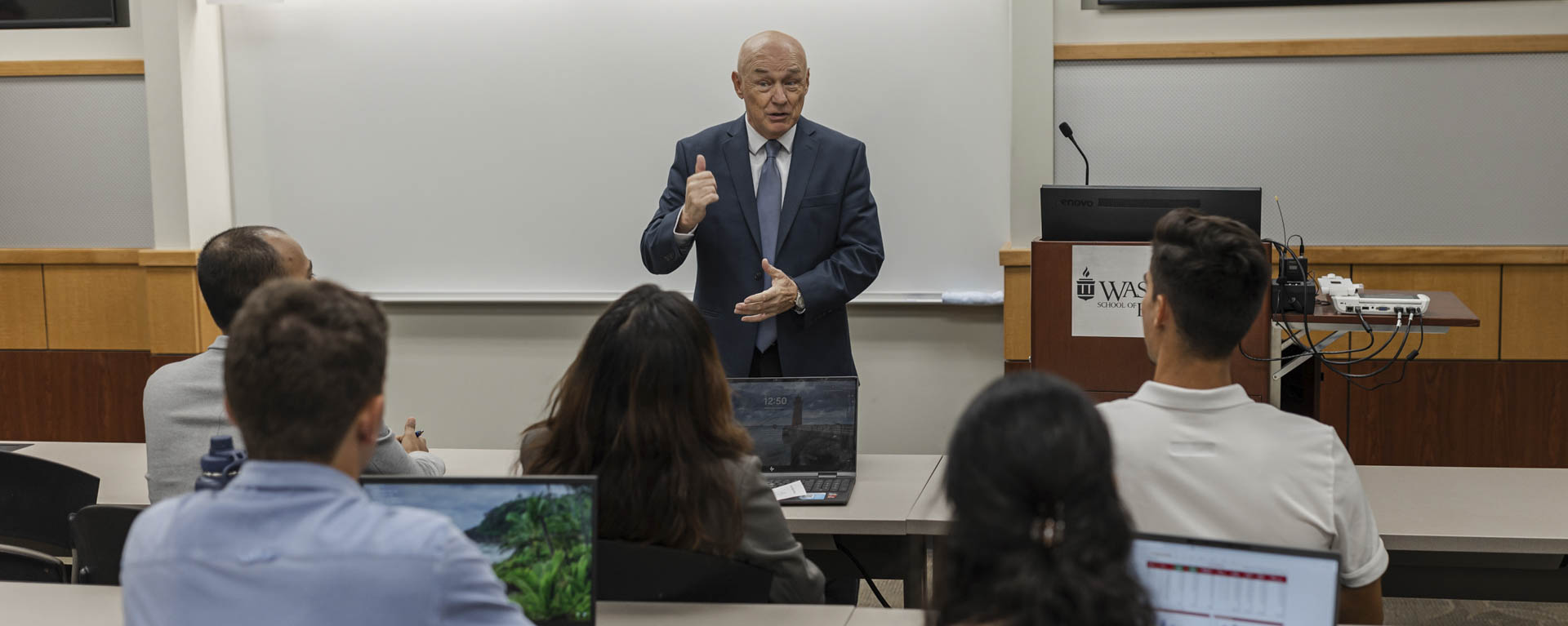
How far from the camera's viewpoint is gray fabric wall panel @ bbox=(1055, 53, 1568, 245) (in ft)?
13.0

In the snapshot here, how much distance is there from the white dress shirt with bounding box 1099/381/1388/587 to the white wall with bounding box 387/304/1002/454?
2.67 metres

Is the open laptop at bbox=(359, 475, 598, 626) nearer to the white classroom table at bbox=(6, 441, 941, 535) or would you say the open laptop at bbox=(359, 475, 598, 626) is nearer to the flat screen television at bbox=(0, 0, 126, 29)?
the white classroom table at bbox=(6, 441, 941, 535)

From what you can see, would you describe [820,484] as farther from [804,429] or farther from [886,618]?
[886,618]

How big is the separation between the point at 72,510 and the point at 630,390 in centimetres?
144

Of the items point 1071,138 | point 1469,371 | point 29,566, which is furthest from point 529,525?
point 1469,371

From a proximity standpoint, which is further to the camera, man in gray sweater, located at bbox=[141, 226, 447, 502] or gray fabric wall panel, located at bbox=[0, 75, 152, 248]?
gray fabric wall panel, located at bbox=[0, 75, 152, 248]

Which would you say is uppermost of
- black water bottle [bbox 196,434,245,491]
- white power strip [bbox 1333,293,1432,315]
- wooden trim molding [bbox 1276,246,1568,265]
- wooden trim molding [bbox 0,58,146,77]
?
wooden trim molding [bbox 0,58,146,77]

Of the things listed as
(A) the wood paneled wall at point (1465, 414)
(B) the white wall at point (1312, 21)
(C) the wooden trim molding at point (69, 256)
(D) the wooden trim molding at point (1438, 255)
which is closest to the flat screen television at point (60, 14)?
(C) the wooden trim molding at point (69, 256)

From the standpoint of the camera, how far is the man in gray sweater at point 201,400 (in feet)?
7.41

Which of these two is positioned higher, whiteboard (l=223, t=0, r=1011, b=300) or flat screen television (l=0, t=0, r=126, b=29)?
flat screen television (l=0, t=0, r=126, b=29)

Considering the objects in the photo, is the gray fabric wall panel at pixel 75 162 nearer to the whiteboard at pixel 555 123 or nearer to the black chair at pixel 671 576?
the whiteboard at pixel 555 123

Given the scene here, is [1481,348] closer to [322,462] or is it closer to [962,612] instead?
[962,612]

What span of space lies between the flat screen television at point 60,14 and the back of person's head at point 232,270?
113 inches

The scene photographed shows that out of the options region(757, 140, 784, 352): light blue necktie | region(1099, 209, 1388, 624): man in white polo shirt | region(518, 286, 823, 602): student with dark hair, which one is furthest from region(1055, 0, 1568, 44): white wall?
region(518, 286, 823, 602): student with dark hair
